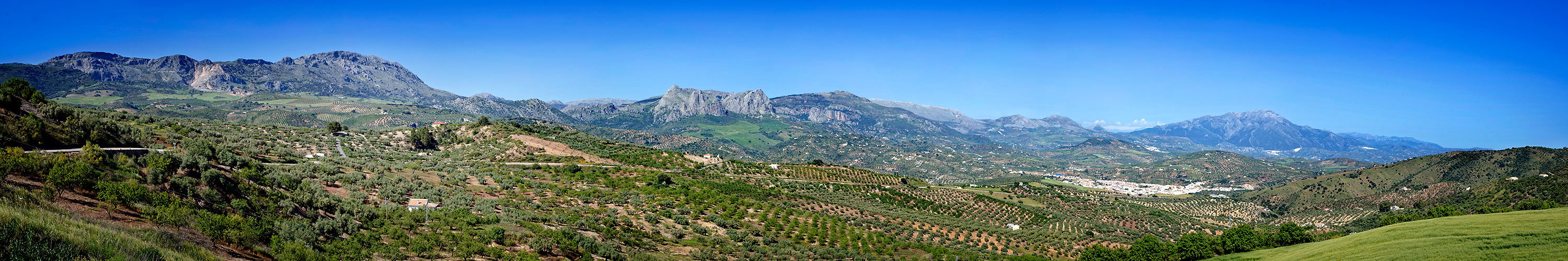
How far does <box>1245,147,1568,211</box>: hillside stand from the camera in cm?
9725

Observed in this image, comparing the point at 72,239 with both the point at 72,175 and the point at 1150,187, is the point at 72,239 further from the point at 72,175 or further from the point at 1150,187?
the point at 1150,187

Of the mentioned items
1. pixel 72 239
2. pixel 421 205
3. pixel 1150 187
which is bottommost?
pixel 1150 187

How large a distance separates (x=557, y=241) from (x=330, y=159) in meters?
28.4

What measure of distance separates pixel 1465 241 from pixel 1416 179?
119974 mm

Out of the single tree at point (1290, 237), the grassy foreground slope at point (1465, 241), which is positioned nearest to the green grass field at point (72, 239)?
the grassy foreground slope at point (1465, 241)

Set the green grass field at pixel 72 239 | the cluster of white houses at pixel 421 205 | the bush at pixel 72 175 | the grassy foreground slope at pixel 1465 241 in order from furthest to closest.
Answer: the cluster of white houses at pixel 421 205, the grassy foreground slope at pixel 1465 241, the bush at pixel 72 175, the green grass field at pixel 72 239

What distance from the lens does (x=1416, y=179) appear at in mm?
107000

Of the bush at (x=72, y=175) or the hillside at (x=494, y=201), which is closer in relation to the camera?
the bush at (x=72, y=175)

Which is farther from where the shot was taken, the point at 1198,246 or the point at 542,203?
the point at 1198,246

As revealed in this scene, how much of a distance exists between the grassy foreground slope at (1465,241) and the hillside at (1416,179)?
88.4 metres

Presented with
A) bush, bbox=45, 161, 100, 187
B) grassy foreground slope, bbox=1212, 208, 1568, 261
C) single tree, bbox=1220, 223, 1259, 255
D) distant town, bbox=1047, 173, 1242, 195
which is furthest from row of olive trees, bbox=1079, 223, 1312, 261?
distant town, bbox=1047, 173, 1242, 195

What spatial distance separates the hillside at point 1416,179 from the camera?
3829 inches

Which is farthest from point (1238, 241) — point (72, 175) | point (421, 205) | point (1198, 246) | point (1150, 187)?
point (1150, 187)

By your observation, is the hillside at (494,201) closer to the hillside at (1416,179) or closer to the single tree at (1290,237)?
the single tree at (1290,237)
